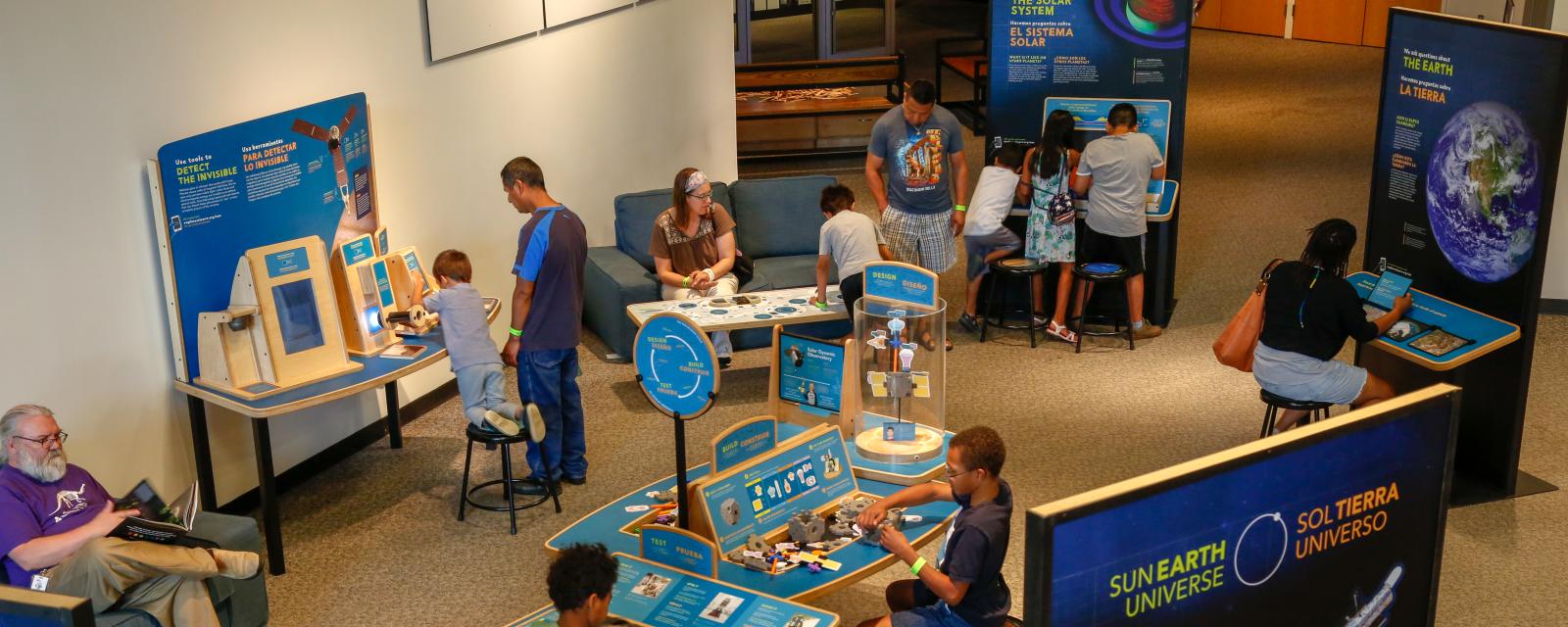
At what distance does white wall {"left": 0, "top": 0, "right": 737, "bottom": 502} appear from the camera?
16.2 ft

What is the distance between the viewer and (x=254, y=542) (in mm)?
5125

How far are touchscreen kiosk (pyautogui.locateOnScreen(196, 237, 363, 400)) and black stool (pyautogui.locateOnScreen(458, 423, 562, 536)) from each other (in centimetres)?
63

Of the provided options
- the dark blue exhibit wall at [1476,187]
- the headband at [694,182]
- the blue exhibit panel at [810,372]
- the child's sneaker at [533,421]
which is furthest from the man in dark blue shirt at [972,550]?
the headband at [694,182]

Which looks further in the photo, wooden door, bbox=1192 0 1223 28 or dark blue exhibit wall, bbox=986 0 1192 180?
wooden door, bbox=1192 0 1223 28

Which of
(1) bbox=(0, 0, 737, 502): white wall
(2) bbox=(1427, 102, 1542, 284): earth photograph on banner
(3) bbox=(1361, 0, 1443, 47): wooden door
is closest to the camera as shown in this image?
(1) bbox=(0, 0, 737, 502): white wall

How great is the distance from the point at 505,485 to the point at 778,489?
81.6 inches

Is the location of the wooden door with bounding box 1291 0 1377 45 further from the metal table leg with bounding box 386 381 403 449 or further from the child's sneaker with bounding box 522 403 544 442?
the child's sneaker with bounding box 522 403 544 442

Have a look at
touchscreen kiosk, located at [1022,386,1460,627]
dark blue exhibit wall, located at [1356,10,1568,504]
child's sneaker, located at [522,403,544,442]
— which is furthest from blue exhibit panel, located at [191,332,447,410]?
dark blue exhibit wall, located at [1356,10,1568,504]

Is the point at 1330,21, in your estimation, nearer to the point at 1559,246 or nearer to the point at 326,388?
the point at 1559,246

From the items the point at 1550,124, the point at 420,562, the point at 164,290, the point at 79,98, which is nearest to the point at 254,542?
the point at 420,562

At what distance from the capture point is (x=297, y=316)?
5.77m

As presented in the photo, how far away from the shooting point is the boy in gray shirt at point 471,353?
5.99 m

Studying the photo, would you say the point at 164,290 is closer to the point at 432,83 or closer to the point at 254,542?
the point at 254,542

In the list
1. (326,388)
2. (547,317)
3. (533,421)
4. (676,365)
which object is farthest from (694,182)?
(676,365)
